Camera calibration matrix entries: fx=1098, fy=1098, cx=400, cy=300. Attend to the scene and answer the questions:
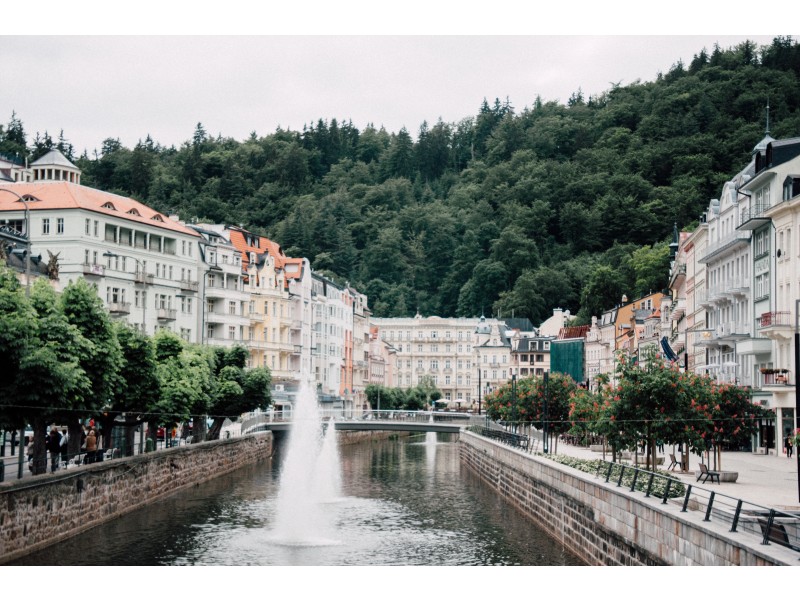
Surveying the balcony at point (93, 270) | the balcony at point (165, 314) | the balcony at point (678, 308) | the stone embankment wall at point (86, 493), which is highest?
the balcony at point (93, 270)

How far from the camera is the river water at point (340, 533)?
1259 inches

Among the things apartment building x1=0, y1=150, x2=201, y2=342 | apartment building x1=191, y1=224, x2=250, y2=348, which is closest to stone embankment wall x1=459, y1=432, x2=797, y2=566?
apartment building x1=0, y1=150, x2=201, y2=342

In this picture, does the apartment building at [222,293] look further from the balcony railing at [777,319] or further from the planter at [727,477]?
the planter at [727,477]

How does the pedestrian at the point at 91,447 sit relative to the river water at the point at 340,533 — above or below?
above

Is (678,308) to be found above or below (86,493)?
above

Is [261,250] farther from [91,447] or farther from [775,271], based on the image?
[91,447]

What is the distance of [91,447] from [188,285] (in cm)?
4676

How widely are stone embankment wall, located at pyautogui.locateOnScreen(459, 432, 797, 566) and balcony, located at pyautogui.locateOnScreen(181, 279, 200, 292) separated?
4277 cm

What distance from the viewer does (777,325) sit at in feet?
171

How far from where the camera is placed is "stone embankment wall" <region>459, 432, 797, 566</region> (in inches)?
738

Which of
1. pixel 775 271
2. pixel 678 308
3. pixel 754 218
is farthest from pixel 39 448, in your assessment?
pixel 678 308

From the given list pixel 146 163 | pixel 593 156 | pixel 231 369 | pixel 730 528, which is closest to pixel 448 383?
pixel 593 156

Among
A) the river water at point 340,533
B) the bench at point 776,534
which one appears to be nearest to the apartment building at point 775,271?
the river water at point 340,533

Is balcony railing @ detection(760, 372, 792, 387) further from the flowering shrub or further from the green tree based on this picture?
the green tree
